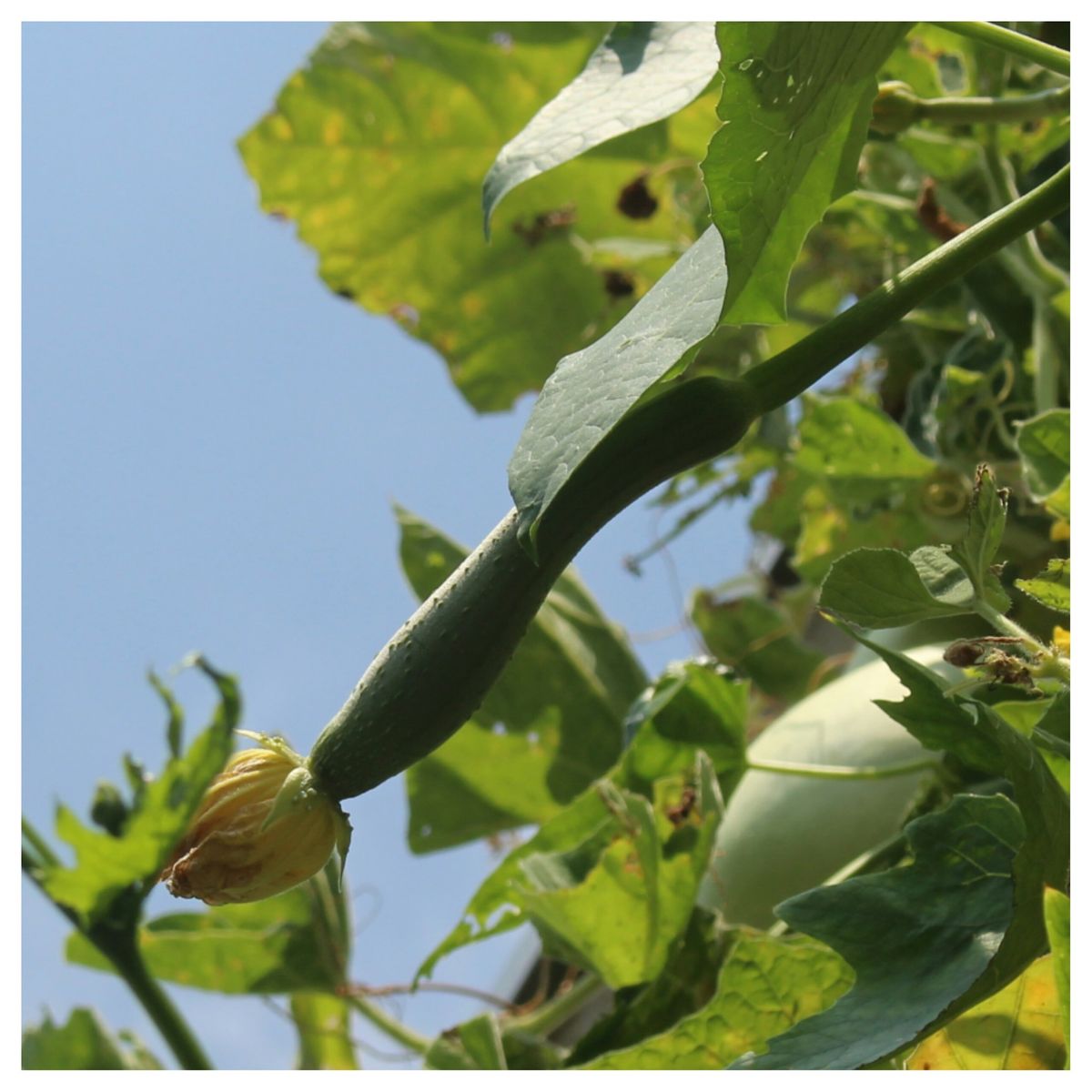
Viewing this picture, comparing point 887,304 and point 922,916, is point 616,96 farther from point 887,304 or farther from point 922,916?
point 922,916

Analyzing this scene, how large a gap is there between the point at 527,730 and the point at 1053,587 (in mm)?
586

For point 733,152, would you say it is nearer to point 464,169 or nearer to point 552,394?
point 552,394

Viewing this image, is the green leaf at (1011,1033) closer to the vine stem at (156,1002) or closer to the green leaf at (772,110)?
the green leaf at (772,110)

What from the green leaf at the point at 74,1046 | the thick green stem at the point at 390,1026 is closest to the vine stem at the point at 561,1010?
the thick green stem at the point at 390,1026

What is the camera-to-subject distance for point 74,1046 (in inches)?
40.3

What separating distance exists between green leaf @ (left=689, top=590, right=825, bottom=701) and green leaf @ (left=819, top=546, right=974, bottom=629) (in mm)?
692

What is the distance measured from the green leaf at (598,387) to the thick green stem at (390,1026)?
0.77 meters

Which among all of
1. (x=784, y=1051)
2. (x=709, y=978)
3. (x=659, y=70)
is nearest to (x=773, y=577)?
(x=709, y=978)

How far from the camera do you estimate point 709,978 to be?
0.75 m


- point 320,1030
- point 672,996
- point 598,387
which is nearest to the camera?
point 598,387

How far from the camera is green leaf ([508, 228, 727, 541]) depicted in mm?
359

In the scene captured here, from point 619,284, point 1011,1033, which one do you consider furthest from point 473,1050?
point 619,284

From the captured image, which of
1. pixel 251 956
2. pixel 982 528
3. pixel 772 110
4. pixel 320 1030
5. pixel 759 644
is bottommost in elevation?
pixel 320 1030
